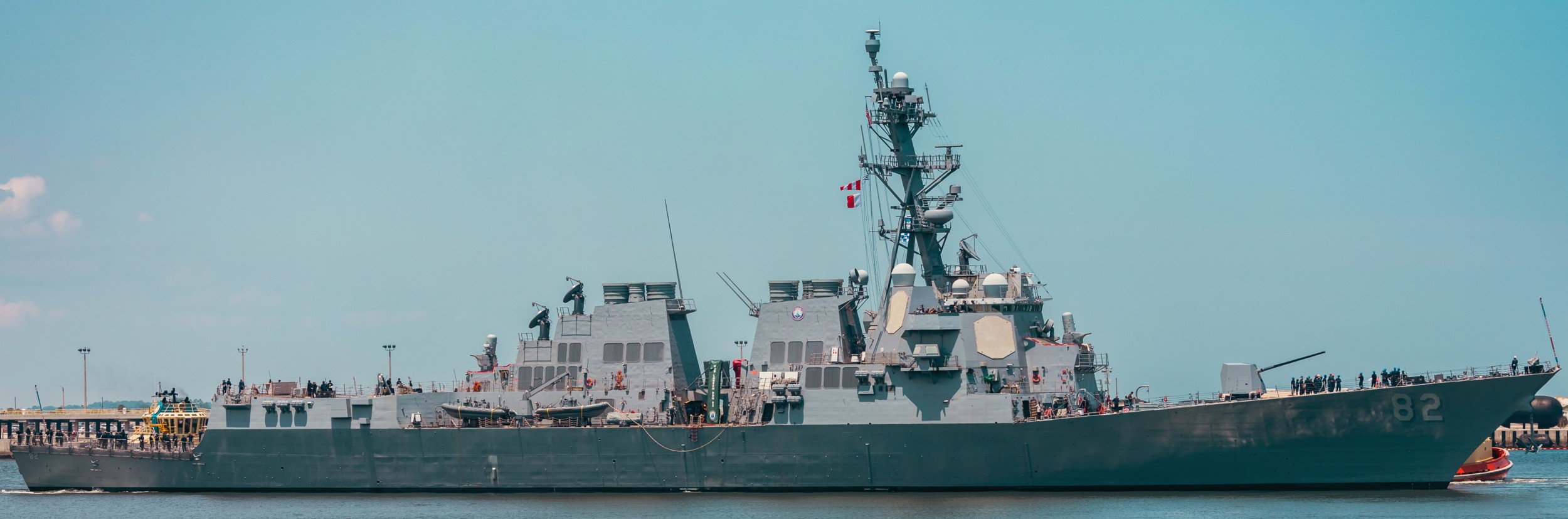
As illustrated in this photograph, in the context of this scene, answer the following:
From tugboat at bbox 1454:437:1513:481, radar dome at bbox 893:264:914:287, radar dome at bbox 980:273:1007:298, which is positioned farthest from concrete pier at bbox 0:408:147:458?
tugboat at bbox 1454:437:1513:481

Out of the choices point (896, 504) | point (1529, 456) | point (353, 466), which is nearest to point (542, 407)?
point (353, 466)

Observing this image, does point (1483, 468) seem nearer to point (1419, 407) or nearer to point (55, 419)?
point (1419, 407)

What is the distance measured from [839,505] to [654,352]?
728cm

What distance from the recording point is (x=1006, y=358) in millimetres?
32656

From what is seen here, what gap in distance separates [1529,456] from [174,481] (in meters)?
52.6

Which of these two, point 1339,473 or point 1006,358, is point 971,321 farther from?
point 1339,473

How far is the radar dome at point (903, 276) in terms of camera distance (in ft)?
109

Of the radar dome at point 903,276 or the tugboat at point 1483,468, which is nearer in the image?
the radar dome at point 903,276

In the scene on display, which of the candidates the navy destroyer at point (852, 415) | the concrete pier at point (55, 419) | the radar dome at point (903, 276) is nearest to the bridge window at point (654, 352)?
the navy destroyer at point (852, 415)

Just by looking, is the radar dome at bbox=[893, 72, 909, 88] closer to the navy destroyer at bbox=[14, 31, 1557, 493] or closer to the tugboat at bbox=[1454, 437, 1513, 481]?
the navy destroyer at bbox=[14, 31, 1557, 493]

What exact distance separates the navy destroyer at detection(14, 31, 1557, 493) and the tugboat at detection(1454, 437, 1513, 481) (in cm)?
527

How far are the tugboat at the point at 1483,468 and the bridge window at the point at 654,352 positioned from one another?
20047 millimetres

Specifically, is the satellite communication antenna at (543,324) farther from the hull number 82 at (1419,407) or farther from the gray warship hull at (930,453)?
the hull number 82 at (1419,407)

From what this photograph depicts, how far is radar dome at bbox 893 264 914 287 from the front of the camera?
109 ft
